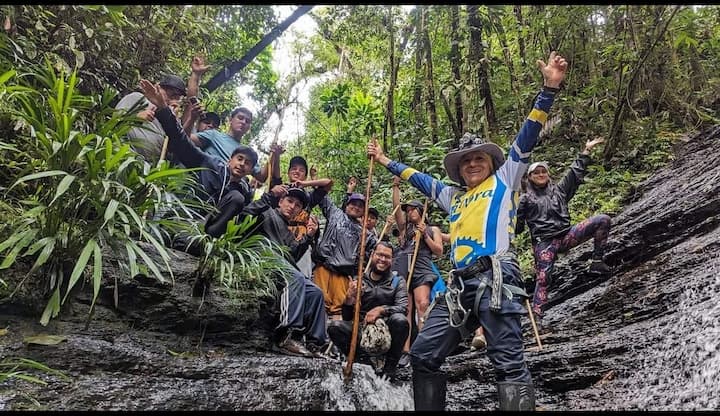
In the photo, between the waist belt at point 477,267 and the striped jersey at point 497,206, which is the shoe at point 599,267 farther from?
the waist belt at point 477,267

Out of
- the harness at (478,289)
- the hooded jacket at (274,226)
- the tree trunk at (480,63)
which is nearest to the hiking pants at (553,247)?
the harness at (478,289)

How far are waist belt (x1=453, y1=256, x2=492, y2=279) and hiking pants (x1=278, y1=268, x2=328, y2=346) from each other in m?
1.90

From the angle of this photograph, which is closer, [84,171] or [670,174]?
[84,171]

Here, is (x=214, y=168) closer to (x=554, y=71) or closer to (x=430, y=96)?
(x=554, y=71)

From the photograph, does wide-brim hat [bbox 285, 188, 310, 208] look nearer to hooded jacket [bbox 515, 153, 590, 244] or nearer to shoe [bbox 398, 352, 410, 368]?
shoe [bbox 398, 352, 410, 368]

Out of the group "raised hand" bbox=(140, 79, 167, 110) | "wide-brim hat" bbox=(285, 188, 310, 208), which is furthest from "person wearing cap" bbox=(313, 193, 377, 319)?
"raised hand" bbox=(140, 79, 167, 110)

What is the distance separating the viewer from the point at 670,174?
759cm

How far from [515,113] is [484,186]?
8.02 metres

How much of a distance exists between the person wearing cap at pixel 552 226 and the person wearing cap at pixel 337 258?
6.96 ft

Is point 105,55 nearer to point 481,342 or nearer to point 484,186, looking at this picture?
point 484,186

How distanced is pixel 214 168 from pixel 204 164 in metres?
0.14

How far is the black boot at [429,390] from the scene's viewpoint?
3.50 meters
